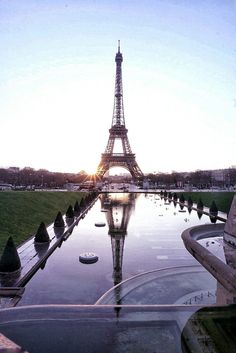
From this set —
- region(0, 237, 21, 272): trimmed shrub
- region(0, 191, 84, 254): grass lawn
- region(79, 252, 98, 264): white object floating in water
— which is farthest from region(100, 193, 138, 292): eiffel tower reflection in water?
region(0, 191, 84, 254): grass lawn

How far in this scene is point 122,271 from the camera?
10719mm

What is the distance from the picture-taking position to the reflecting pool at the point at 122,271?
27.6 ft

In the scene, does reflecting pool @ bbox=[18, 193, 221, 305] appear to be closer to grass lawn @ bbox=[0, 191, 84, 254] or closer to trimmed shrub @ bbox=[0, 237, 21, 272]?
trimmed shrub @ bbox=[0, 237, 21, 272]

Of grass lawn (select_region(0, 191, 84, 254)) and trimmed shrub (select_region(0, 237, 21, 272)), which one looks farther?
grass lawn (select_region(0, 191, 84, 254))

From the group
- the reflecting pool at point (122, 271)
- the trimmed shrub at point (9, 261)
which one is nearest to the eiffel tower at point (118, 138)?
the reflecting pool at point (122, 271)

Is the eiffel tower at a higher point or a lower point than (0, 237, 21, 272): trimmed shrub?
higher

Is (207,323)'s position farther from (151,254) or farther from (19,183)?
(19,183)

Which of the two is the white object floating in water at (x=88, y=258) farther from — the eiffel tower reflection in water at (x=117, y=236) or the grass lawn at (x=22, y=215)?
the grass lawn at (x=22, y=215)

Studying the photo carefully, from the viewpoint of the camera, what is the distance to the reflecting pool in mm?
8398

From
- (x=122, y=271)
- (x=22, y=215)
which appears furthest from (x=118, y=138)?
(x=122, y=271)

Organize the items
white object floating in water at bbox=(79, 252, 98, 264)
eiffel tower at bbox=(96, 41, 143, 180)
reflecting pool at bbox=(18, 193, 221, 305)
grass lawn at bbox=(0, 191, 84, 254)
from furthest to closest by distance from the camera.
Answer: eiffel tower at bbox=(96, 41, 143, 180), grass lawn at bbox=(0, 191, 84, 254), white object floating in water at bbox=(79, 252, 98, 264), reflecting pool at bbox=(18, 193, 221, 305)

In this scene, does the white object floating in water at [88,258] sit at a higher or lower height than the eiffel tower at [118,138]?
lower

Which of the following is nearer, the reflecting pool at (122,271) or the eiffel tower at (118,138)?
the reflecting pool at (122,271)

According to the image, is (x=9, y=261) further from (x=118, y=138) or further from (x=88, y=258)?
(x=118, y=138)
